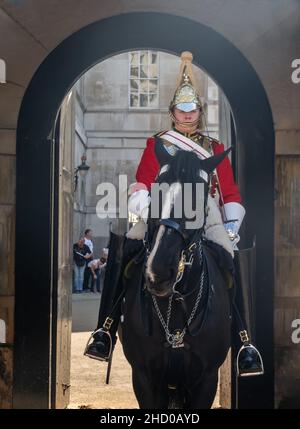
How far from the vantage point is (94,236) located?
83.7 ft

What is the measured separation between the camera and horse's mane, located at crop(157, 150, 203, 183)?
14.3 feet

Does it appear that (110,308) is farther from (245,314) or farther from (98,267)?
(98,267)

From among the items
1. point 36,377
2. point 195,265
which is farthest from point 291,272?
point 36,377

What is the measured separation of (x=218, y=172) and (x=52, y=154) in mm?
1589

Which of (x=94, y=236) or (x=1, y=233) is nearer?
(x=1, y=233)

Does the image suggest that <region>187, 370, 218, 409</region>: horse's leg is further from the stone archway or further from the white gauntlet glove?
the stone archway

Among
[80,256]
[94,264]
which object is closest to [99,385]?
[80,256]

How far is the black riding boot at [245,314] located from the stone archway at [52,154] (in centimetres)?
74

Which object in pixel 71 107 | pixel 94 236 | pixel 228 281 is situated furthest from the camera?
pixel 94 236

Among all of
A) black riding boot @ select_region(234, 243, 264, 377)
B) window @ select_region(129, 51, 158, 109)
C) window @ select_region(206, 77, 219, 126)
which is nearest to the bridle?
black riding boot @ select_region(234, 243, 264, 377)

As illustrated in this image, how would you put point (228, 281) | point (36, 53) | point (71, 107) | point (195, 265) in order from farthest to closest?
point (71, 107)
point (36, 53)
point (228, 281)
point (195, 265)

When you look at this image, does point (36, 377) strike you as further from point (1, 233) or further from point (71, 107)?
point (71, 107)

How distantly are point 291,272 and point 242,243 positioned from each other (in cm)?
49

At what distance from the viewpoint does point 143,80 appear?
26.8m
